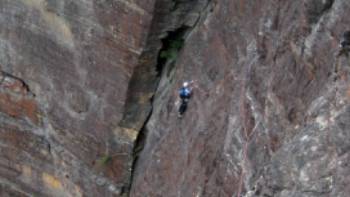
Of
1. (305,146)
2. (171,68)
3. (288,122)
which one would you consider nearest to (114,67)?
(171,68)

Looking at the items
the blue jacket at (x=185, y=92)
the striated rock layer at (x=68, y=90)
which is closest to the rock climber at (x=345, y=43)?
the blue jacket at (x=185, y=92)

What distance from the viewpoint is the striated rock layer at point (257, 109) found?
6.77 meters

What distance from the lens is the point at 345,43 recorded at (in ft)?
23.1

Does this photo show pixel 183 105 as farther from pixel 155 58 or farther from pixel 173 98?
pixel 155 58

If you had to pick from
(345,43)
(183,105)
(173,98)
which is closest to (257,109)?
(345,43)

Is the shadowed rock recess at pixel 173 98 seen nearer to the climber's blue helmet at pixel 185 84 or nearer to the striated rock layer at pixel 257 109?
the striated rock layer at pixel 257 109

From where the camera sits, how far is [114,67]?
11.0 meters

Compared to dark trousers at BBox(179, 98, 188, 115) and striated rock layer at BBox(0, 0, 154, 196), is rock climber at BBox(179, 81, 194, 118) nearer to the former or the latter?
dark trousers at BBox(179, 98, 188, 115)

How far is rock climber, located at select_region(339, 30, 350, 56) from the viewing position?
700 cm

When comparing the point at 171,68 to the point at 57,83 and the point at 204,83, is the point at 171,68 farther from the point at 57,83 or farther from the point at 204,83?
the point at 57,83

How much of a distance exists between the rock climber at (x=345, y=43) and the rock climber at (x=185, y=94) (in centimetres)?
337

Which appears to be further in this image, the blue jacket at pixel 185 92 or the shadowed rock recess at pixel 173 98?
the blue jacket at pixel 185 92

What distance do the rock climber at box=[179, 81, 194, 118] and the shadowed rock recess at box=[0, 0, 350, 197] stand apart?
4.6 inches

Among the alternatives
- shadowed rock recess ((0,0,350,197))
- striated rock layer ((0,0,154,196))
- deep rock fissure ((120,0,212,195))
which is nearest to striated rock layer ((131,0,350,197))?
shadowed rock recess ((0,0,350,197))
